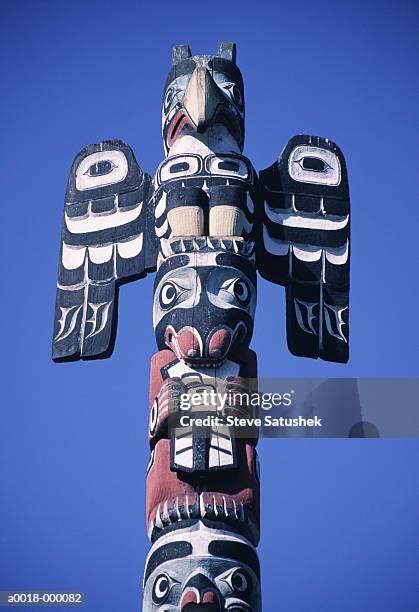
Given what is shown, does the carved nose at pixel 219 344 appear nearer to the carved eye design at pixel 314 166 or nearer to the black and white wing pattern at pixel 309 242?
the black and white wing pattern at pixel 309 242

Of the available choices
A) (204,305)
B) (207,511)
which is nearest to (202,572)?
(207,511)

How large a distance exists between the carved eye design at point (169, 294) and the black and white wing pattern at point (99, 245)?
0.55 meters

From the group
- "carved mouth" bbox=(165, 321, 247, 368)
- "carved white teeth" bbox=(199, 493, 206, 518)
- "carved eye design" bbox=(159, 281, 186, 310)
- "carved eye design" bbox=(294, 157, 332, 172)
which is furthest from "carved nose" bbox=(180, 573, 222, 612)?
"carved eye design" bbox=(294, 157, 332, 172)

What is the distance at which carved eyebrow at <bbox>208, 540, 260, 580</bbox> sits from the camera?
579 cm

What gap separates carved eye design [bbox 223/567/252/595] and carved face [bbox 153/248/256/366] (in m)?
1.15

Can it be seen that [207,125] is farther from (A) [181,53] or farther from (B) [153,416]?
(B) [153,416]

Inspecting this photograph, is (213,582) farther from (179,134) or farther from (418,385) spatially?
(179,134)

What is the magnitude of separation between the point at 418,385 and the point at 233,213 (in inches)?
57.3

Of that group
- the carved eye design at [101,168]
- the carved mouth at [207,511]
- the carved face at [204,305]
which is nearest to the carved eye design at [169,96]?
the carved eye design at [101,168]

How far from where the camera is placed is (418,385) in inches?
281

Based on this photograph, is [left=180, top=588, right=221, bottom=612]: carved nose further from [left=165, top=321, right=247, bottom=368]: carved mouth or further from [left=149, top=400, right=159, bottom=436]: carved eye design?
[left=165, top=321, right=247, bottom=368]: carved mouth

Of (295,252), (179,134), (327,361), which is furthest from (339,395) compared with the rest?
(179,134)

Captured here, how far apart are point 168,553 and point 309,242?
2.36m

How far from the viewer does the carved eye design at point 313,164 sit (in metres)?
7.69
